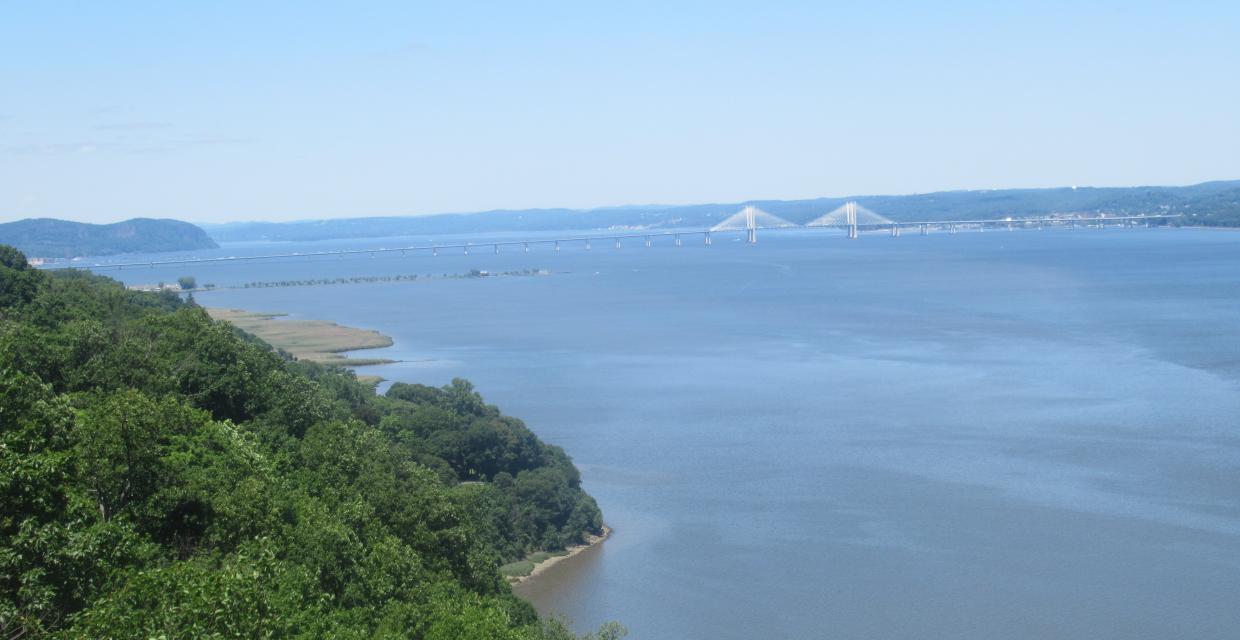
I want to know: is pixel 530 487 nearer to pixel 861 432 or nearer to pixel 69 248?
pixel 861 432

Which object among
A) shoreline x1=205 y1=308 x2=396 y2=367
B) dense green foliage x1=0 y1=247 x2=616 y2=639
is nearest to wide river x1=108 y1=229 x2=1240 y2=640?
shoreline x1=205 y1=308 x2=396 y2=367

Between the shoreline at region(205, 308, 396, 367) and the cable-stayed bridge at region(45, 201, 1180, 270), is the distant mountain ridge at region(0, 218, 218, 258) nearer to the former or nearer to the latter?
the cable-stayed bridge at region(45, 201, 1180, 270)

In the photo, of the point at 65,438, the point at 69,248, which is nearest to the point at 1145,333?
the point at 65,438

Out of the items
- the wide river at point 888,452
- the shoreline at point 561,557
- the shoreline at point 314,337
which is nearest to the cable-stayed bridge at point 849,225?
the shoreline at point 314,337

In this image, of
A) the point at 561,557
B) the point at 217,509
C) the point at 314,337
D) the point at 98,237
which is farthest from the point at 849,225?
the point at 217,509

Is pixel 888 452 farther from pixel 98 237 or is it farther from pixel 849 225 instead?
pixel 98 237
